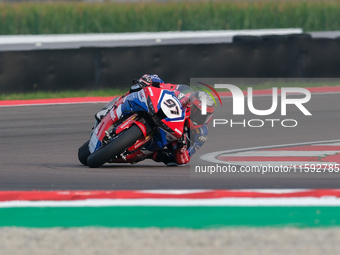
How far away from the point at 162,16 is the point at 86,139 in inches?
777

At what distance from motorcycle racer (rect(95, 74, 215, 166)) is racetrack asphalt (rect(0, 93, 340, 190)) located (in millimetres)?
194

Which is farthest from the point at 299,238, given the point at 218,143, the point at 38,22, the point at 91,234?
the point at 38,22

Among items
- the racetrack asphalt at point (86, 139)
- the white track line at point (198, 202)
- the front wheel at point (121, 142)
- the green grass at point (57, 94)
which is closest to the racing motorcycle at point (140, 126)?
the front wheel at point (121, 142)

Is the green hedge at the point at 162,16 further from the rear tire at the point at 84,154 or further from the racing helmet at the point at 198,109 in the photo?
the racing helmet at the point at 198,109

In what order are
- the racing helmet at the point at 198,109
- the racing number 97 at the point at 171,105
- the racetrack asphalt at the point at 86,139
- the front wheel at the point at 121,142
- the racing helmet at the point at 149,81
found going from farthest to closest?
→ 1. the racing helmet at the point at 149,81
2. the racing helmet at the point at 198,109
3. the racing number 97 at the point at 171,105
4. the front wheel at the point at 121,142
5. the racetrack asphalt at the point at 86,139

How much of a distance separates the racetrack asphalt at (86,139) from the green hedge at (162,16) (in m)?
14.6

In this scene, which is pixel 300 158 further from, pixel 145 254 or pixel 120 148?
pixel 145 254

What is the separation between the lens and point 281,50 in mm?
17641

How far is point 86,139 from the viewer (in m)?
11.2

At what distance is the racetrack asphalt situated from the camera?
7191mm

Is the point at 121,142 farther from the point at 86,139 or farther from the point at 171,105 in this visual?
the point at 86,139

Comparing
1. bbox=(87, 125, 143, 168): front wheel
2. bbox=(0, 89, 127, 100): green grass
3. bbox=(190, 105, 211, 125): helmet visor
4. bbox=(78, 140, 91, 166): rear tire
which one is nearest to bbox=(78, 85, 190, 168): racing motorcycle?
bbox=(87, 125, 143, 168): front wheel

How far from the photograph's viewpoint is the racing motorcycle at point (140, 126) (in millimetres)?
7535

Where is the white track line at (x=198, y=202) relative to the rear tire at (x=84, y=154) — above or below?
above
